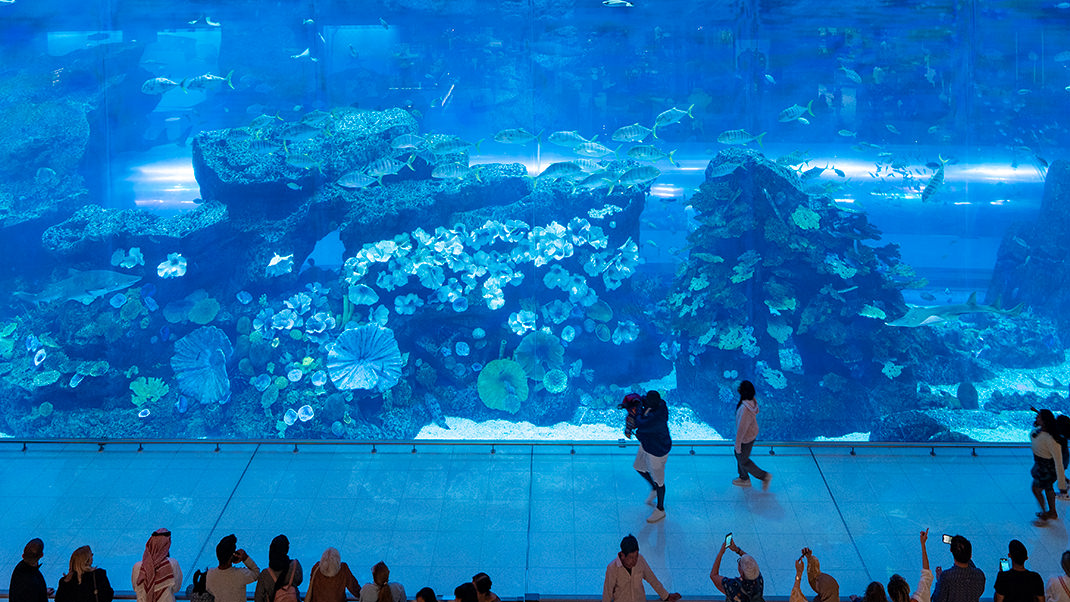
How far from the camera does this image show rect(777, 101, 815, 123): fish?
28.3 ft

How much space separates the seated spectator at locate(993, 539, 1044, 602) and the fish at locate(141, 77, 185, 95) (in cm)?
1013

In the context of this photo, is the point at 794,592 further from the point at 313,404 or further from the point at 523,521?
the point at 313,404

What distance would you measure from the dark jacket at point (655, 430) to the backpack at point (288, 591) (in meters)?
2.45

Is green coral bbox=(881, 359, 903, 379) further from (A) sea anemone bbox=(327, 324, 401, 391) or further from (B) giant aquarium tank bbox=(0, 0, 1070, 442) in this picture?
(A) sea anemone bbox=(327, 324, 401, 391)

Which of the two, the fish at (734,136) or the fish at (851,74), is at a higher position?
the fish at (851,74)

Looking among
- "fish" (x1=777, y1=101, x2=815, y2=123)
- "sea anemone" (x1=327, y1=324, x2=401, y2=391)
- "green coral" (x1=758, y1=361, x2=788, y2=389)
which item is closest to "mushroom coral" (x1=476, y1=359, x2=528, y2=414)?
"sea anemone" (x1=327, y1=324, x2=401, y2=391)

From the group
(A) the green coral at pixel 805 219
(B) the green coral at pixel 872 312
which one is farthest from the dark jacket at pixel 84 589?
(B) the green coral at pixel 872 312

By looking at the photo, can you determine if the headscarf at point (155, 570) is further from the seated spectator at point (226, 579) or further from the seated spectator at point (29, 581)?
the seated spectator at point (29, 581)

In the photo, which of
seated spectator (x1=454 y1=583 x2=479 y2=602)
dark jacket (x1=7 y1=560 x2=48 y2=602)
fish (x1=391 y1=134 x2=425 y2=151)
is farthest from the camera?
fish (x1=391 y1=134 x2=425 y2=151)

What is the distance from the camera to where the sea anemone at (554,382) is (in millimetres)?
8406

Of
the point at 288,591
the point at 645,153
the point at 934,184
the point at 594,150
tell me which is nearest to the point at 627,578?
the point at 288,591

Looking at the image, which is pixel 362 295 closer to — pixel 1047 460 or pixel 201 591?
pixel 201 591

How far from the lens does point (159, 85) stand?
888 cm

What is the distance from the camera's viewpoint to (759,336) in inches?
332
